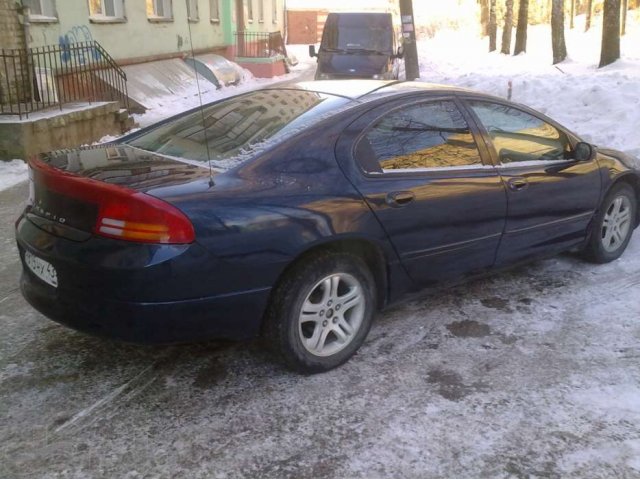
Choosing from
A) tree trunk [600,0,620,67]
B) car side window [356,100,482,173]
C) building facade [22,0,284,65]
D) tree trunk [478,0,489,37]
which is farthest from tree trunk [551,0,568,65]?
tree trunk [478,0,489,37]

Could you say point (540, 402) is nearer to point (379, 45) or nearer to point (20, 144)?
point (20, 144)

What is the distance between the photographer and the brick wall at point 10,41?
10.2 m

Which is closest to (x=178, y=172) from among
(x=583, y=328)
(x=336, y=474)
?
(x=336, y=474)

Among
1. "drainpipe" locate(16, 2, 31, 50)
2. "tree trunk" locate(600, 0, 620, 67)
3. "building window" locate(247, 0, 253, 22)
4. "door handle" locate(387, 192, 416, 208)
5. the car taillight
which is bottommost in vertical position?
"door handle" locate(387, 192, 416, 208)

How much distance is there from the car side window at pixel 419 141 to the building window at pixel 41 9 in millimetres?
10365

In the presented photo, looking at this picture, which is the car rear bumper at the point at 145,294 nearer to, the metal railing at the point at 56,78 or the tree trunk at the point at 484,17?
the metal railing at the point at 56,78

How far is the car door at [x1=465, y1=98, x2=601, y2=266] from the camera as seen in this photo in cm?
416

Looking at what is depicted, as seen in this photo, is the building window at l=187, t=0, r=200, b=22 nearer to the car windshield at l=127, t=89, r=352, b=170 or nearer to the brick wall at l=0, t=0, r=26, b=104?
the brick wall at l=0, t=0, r=26, b=104

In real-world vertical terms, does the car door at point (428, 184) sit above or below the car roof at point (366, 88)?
below

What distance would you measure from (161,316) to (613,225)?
3.76m

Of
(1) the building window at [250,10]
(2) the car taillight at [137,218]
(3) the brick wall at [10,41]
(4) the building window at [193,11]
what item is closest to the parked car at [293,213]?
(2) the car taillight at [137,218]

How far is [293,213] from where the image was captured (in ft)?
10.4

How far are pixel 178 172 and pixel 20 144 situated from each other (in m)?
6.46

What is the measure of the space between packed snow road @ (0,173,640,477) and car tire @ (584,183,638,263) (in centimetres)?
76
